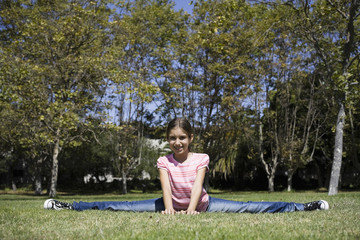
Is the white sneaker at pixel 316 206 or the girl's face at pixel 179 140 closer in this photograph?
the girl's face at pixel 179 140

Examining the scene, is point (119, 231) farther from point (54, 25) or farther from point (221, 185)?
point (221, 185)

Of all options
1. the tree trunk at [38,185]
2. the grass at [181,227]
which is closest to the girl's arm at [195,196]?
the grass at [181,227]

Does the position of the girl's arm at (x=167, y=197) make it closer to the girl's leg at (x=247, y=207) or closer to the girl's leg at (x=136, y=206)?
the girl's leg at (x=136, y=206)

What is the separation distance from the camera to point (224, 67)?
25.8 m

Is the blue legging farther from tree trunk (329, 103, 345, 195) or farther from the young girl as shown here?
tree trunk (329, 103, 345, 195)

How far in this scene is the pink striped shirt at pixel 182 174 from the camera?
5.60 meters

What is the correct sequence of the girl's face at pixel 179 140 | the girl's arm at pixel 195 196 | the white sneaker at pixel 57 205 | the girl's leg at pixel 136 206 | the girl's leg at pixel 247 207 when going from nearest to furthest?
the girl's arm at pixel 195 196 → the girl's face at pixel 179 140 → the girl's leg at pixel 247 207 → the girl's leg at pixel 136 206 → the white sneaker at pixel 57 205

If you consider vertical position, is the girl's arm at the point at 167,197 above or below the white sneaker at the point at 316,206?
above

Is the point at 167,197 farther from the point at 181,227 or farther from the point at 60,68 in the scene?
the point at 60,68

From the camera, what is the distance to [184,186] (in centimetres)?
560

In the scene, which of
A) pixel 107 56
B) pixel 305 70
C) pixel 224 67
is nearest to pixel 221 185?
pixel 305 70

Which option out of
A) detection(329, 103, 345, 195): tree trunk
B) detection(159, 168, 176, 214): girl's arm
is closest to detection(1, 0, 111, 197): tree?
detection(329, 103, 345, 195): tree trunk

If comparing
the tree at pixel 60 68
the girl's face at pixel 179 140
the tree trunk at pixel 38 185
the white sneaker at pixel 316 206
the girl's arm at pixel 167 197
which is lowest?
the tree trunk at pixel 38 185

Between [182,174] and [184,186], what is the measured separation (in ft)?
0.59
